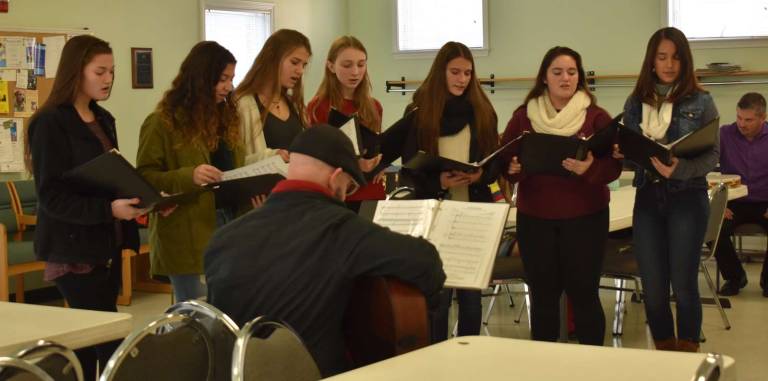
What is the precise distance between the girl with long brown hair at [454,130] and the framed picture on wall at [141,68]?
14.3ft

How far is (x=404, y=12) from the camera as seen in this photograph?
10.2 metres

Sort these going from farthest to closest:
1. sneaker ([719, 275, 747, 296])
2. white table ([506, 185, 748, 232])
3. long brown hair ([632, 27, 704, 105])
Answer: sneaker ([719, 275, 747, 296]) < white table ([506, 185, 748, 232]) < long brown hair ([632, 27, 704, 105])

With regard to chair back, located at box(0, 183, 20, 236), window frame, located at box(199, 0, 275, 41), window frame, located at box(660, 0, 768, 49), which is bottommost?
chair back, located at box(0, 183, 20, 236)

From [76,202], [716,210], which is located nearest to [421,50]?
[716,210]

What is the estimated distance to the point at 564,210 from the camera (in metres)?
3.91

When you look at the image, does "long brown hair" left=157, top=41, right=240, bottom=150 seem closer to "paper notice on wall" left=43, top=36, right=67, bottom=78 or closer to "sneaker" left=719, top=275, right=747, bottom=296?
"paper notice on wall" left=43, top=36, right=67, bottom=78

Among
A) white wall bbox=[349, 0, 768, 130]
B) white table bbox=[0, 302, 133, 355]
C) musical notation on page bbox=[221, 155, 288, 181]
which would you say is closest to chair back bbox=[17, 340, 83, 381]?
white table bbox=[0, 302, 133, 355]

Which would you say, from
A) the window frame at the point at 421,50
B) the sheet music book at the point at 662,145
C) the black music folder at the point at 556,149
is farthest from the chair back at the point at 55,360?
the window frame at the point at 421,50

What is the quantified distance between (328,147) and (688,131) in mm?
2097

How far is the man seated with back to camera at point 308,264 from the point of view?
2.36 m

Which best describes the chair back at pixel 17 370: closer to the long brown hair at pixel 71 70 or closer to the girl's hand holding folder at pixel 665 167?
the long brown hair at pixel 71 70

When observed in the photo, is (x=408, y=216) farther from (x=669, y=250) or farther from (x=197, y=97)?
(x=669, y=250)

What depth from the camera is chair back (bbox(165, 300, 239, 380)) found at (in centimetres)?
219

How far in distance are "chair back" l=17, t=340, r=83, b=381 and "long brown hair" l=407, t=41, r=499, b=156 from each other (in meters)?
2.41
